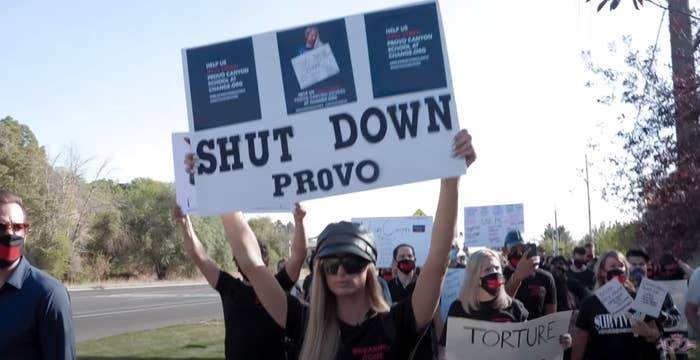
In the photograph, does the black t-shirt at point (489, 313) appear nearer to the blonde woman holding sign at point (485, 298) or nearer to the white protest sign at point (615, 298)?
the blonde woman holding sign at point (485, 298)

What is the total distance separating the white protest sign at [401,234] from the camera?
41.1 ft

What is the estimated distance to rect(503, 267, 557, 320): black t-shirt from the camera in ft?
23.3

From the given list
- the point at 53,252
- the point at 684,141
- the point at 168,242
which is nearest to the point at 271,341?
the point at 684,141

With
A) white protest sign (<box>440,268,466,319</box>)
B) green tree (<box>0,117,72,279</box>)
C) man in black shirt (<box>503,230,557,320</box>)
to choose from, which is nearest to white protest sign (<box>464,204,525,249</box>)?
white protest sign (<box>440,268,466,319</box>)

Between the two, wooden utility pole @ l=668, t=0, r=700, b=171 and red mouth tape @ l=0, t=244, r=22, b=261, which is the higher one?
wooden utility pole @ l=668, t=0, r=700, b=171

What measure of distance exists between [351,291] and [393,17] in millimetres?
1234

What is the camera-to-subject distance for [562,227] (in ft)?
307

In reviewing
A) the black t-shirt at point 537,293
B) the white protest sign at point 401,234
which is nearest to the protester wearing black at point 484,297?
the black t-shirt at point 537,293

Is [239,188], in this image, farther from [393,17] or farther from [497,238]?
[497,238]

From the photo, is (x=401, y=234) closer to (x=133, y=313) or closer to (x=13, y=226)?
(x=13, y=226)

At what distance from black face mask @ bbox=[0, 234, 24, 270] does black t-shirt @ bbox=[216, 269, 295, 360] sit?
1.91 m

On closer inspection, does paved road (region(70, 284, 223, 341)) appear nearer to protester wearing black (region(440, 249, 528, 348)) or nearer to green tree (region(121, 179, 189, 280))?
protester wearing black (region(440, 249, 528, 348))

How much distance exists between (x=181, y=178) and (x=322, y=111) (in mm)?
1436

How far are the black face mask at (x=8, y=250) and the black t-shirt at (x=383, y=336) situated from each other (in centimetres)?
153
